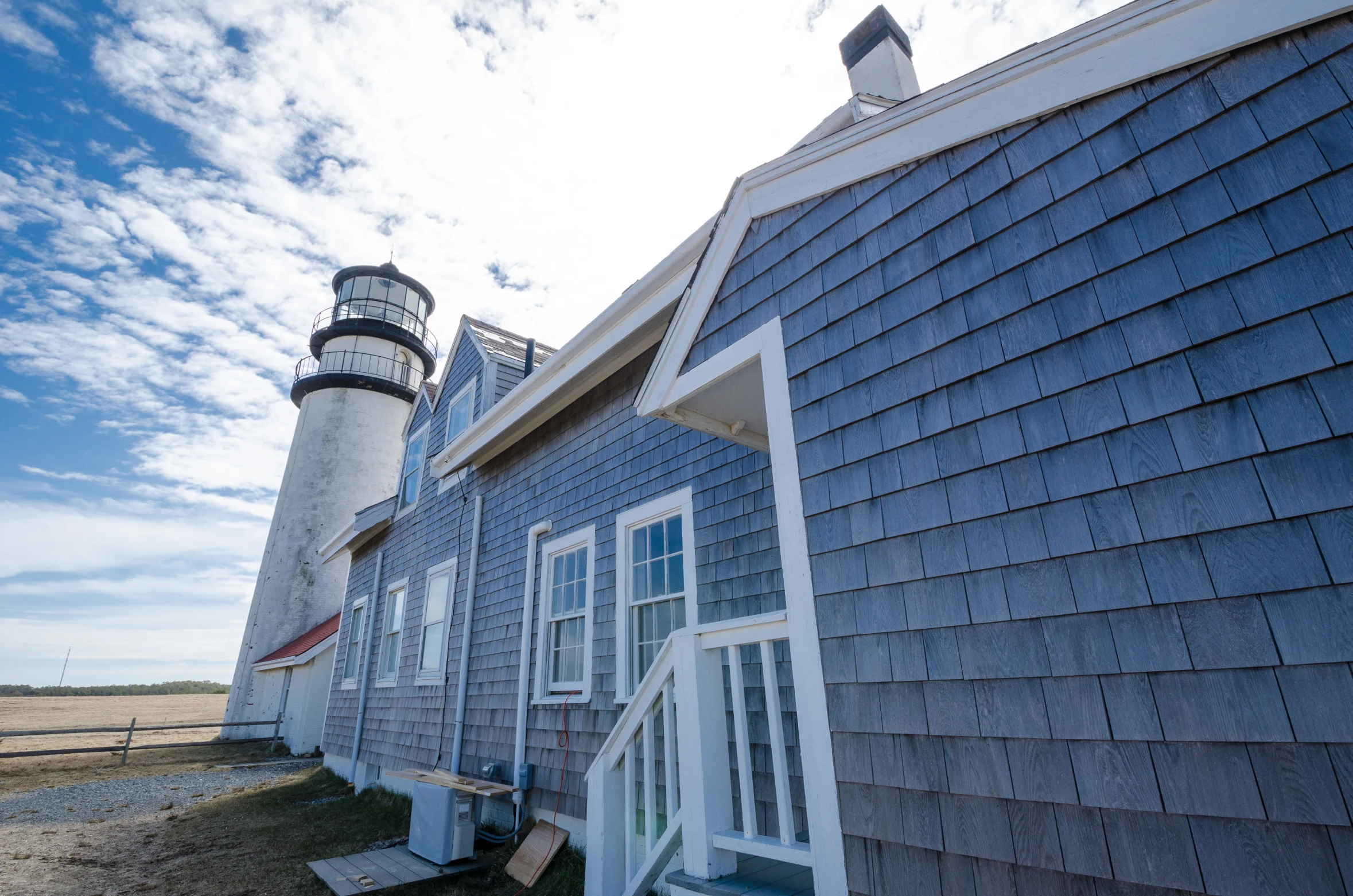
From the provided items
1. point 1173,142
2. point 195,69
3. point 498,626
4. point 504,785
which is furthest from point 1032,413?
point 195,69

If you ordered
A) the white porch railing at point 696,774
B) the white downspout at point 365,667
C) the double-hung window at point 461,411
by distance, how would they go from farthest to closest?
the white downspout at point 365,667, the double-hung window at point 461,411, the white porch railing at point 696,774

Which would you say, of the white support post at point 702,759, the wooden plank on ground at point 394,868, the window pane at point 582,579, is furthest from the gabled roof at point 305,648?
the white support post at point 702,759

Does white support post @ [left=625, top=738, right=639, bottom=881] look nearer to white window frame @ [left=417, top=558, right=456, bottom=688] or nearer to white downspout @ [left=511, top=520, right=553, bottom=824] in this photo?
white downspout @ [left=511, top=520, right=553, bottom=824]

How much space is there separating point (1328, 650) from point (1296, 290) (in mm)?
966

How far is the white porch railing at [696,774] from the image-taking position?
103 inches

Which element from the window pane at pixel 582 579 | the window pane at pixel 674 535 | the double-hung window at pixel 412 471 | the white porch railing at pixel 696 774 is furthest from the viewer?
the double-hung window at pixel 412 471

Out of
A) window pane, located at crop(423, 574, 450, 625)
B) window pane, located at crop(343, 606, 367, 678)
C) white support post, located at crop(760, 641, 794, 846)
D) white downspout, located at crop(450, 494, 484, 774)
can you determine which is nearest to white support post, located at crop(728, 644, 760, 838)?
white support post, located at crop(760, 641, 794, 846)

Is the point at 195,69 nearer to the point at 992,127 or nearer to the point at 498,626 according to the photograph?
the point at 498,626

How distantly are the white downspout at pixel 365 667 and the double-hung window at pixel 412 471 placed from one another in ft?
4.19

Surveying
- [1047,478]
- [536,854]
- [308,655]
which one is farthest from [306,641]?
[1047,478]

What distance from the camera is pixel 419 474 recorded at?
11062mm

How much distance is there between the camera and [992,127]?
250 centimetres

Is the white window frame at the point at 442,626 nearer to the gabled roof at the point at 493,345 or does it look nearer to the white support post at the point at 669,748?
the gabled roof at the point at 493,345

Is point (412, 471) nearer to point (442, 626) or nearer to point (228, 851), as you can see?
point (442, 626)
